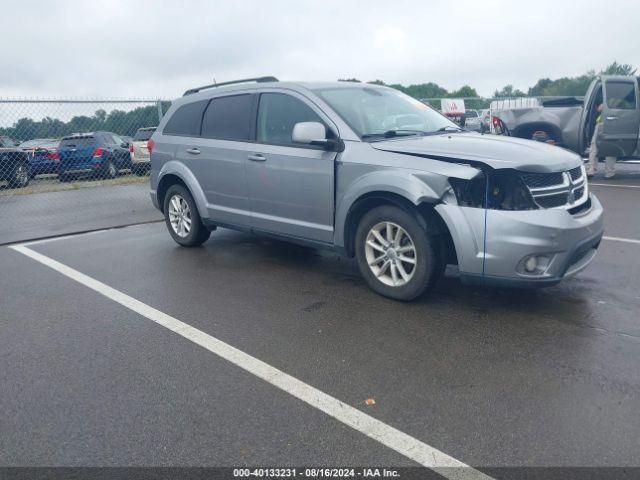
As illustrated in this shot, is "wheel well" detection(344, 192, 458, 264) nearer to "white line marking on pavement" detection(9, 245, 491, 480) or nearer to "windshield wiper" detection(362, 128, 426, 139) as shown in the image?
"windshield wiper" detection(362, 128, 426, 139)

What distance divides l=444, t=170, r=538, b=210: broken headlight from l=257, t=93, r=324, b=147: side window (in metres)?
1.68

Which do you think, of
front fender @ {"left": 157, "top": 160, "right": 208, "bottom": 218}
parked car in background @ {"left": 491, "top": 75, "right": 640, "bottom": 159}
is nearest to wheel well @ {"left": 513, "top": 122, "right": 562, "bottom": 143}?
parked car in background @ {"left": 491, "top": 75, "right": 640, "bottom": 159}

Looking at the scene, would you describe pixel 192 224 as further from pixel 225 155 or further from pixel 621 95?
pixel 621 95

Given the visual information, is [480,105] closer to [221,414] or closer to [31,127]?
[31,127]

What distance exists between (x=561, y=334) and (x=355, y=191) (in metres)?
1.92

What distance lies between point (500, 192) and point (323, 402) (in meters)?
2.06

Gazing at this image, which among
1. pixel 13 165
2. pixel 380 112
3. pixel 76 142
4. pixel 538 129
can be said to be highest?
pixel 380 112

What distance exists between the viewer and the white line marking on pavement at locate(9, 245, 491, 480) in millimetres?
2584

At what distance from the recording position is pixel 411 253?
4.55 m

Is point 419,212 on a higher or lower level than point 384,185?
lower

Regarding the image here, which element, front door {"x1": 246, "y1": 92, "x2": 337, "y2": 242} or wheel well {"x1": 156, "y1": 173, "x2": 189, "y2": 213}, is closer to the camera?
front door {"x1": 246, "y1": 92, "x2": 337, "y2": 242}

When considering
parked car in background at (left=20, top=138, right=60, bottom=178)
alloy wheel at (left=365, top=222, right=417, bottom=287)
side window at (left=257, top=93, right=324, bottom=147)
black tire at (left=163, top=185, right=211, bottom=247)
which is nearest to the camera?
alloy wheel at (left=365, top=222, right=417, bottom=287)

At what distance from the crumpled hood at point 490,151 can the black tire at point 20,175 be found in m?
12.6

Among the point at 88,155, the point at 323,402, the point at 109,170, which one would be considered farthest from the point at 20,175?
the point at 323,402
